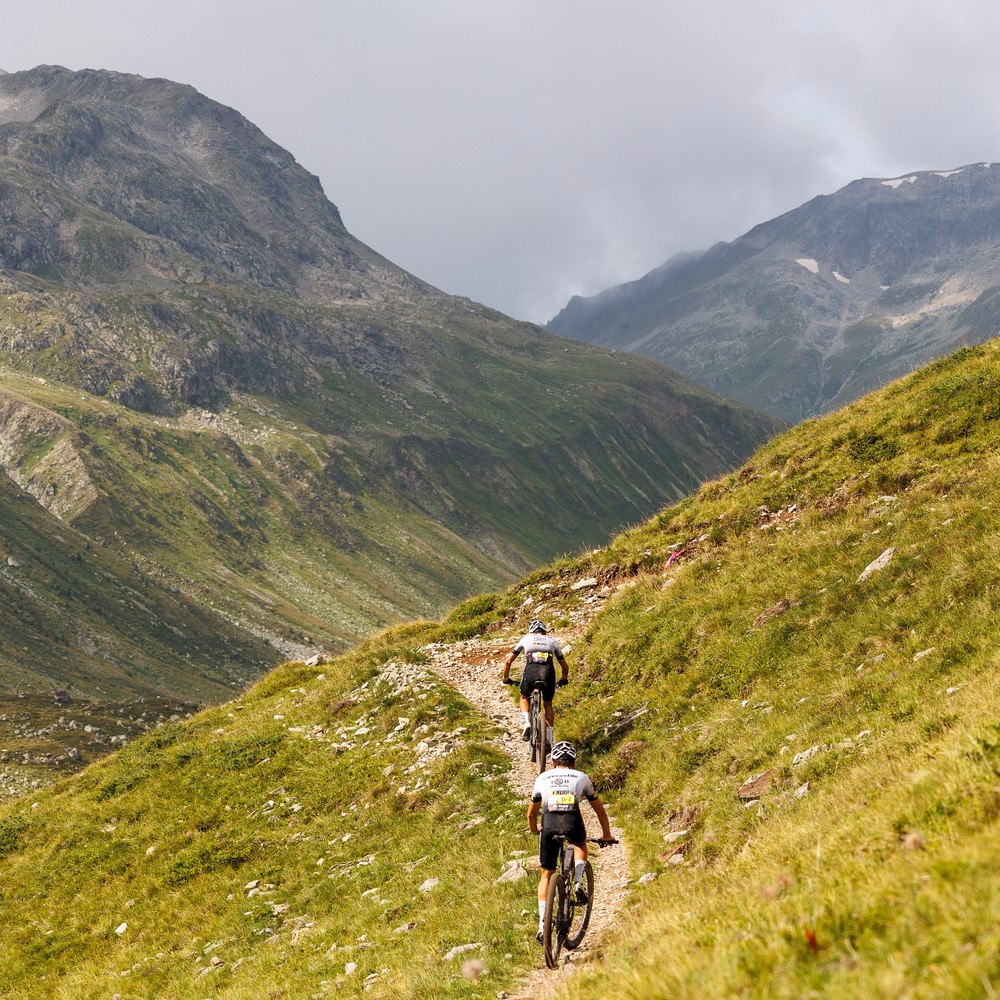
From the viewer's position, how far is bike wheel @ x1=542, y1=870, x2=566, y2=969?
34.3ft

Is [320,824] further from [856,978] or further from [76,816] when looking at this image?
[856,978]

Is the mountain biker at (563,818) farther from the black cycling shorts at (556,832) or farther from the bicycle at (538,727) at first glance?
the bicycle at (538,727)

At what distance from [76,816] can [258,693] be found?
8.93 metres

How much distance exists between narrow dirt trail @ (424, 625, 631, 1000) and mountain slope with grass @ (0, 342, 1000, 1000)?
0.28 meters

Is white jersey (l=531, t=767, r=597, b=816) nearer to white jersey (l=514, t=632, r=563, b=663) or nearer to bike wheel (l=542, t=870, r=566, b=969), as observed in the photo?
bike wheel (l=542, t=870, r=566, b=969)

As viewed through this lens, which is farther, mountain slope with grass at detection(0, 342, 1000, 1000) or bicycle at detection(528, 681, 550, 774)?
bicycle at detection(528, 681, 550, 774)

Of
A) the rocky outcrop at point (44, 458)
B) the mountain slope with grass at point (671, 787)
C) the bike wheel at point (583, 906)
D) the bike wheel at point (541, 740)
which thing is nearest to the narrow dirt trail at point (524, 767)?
the bike wheel at point (583, 906)

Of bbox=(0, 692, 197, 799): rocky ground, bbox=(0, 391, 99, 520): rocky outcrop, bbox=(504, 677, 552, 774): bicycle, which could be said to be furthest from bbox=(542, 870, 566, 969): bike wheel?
bbox=(0, 391, 99, 520): rocky outcrop

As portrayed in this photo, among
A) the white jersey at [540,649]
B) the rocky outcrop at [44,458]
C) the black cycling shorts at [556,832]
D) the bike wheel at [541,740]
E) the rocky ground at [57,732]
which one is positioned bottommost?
the black cycling shorts at [556,832]

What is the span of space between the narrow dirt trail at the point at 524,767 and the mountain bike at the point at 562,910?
17cm

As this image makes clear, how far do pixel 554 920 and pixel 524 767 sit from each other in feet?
29.4

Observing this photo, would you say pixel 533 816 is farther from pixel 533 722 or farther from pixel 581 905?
pixel 533 722

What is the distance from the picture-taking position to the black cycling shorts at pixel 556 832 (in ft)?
36.9

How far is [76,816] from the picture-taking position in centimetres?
2420
